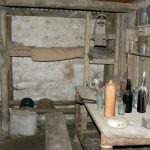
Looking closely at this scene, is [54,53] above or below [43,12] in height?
below

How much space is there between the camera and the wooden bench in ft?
11.0

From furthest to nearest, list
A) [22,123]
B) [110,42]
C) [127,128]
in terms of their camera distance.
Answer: [110,42]
[22,123]
[127,128]

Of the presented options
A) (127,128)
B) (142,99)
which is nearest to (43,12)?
(142,99)

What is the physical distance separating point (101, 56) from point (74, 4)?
1.21 metres

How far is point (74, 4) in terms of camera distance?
181 inches

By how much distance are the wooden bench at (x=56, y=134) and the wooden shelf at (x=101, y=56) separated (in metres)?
1.34

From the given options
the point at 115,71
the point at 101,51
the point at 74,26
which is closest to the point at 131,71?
the point at 115,71

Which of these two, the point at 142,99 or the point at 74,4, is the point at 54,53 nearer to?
the point at 74,4

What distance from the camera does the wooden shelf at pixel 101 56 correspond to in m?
5.07

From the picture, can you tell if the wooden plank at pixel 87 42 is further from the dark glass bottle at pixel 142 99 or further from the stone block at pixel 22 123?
the dark glass bottle at pixel 142 99

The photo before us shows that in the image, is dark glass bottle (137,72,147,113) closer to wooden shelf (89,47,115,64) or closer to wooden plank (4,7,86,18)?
wooden shelf (89,47,115,64)

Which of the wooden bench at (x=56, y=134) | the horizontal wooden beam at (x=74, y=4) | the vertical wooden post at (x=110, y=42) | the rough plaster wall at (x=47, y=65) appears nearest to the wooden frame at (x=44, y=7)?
the horizontal wooden beam at (x=74, y=4)

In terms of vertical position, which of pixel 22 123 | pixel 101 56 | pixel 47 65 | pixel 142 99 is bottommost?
pixel 22 123

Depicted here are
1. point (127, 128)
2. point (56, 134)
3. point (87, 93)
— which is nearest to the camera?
point (127, 128)
